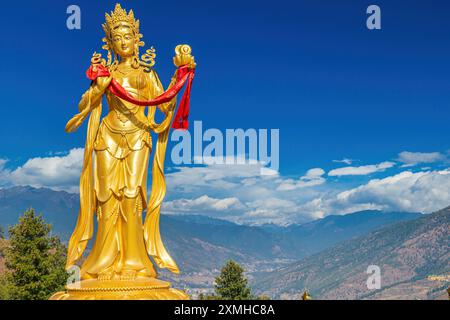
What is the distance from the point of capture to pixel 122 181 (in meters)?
11.5

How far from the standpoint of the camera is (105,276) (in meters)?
10.8

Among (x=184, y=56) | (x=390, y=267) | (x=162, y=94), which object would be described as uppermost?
(x=184, y=56)

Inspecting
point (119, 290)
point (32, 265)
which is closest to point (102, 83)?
point (119, 290)

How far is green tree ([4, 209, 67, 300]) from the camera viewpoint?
19.4 metres

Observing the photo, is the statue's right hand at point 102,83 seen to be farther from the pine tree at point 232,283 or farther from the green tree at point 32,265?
the pine tree at point 232,283

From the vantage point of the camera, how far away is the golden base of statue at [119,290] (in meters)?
10.1

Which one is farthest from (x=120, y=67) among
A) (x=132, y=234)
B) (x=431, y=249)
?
(x=431, y=249)

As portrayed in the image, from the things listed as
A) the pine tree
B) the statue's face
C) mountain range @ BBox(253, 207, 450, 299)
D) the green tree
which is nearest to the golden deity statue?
the statue's face

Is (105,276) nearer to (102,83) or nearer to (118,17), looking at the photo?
(102,83)

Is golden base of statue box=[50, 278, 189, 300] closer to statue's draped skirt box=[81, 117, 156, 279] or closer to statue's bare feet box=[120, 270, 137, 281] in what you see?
statue's bare feet box=[120, 270, 137, 281]

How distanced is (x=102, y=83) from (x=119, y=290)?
420 cm
